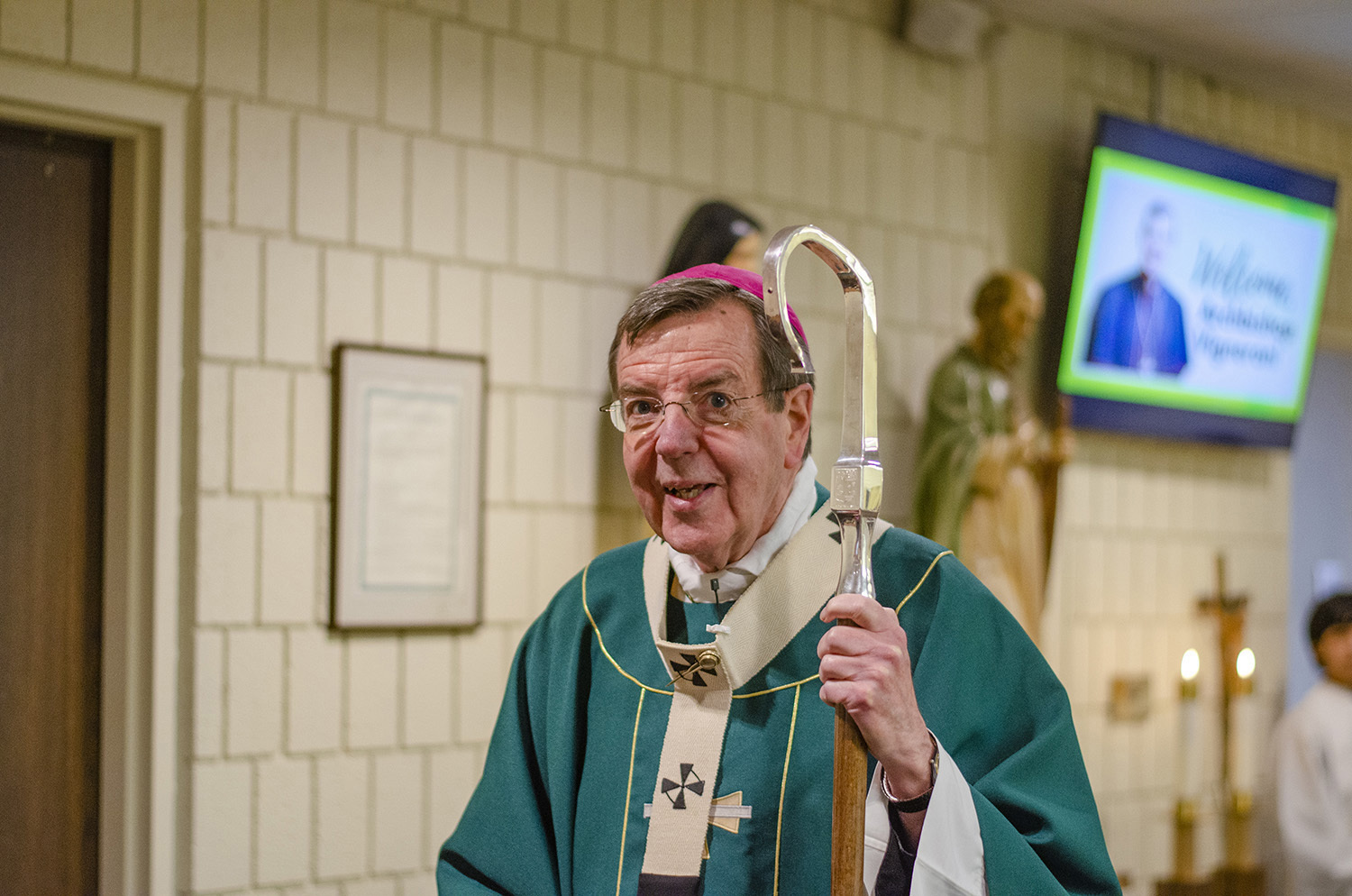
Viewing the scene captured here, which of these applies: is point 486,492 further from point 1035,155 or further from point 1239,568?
point 1239,568

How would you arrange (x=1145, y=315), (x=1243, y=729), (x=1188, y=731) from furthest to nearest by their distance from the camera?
(x=1243, y=729), (x=1188, y=731), (x=1145, y=315)

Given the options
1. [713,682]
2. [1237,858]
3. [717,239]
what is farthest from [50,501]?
[1237,858]

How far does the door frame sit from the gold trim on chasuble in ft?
4.74

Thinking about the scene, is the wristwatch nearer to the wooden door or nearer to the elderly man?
the elderly man

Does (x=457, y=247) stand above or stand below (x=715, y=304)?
above

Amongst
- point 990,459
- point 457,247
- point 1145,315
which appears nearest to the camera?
point 457,247

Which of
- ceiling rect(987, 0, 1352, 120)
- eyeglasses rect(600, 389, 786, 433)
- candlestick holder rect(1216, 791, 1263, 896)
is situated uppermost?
ceiling rect(987, 0, 1352, 120)

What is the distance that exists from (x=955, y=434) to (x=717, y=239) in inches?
41.5

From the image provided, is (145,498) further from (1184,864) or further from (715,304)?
(1184,864)

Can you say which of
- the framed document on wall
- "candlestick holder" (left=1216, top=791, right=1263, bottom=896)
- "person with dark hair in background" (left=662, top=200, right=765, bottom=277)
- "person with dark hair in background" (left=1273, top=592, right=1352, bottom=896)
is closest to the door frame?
the framed document on wall

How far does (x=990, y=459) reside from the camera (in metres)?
3.90

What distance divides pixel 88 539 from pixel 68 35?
102 cm

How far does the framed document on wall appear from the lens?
299 cm

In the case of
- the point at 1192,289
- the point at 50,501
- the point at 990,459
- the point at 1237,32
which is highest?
the point at 1237,32
